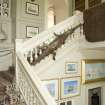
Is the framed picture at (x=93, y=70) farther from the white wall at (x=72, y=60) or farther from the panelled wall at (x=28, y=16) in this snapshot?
the panelled wall at (x=28, y=16)

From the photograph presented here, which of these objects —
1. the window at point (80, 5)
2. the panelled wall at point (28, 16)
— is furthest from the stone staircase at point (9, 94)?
the window at point (80, 5)

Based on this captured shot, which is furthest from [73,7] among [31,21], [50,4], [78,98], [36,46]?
[36,46]

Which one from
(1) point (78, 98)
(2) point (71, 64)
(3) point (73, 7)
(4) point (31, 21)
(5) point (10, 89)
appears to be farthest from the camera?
(3) point (73, 7)

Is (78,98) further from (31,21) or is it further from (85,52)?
(31,21)

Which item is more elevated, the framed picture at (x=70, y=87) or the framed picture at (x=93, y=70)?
the framed picture at (x=93, y=70)

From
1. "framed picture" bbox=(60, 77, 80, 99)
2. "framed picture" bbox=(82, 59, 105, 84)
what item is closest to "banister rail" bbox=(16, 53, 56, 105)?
"framed picture" bbox=(60, 77, 80, 99)

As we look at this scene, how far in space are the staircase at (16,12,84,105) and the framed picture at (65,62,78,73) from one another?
1.99 feet

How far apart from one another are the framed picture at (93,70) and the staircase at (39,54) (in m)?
1.00

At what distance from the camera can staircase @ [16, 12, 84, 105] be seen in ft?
9.58

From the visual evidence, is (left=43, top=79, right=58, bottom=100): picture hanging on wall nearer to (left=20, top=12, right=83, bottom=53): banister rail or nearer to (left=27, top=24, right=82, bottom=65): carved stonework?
(left=27, top=24, right=82, bottom=65): carved stonework

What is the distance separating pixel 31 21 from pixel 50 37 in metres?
1.81

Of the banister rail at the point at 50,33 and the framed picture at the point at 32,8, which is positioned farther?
the framed picture at the point at 32,8

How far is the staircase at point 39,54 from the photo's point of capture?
2920mm

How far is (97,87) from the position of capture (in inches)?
257
